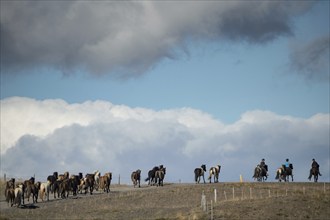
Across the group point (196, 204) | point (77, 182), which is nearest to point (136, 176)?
point (77, 182)

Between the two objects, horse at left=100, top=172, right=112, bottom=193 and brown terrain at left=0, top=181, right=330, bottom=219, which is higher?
horse at left=100, top=172, right=112, bottom=193

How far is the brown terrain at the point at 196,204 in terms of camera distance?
41.4 metres

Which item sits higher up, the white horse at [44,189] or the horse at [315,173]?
the horse at [315,173]

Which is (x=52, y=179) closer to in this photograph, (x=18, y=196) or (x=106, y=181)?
(x=106, y=181)

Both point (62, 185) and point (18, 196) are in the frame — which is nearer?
point (18, 196)

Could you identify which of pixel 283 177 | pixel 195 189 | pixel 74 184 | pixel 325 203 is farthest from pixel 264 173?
pixel 74 184

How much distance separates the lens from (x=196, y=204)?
156ft

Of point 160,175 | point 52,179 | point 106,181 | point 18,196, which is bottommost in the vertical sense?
point 18,196

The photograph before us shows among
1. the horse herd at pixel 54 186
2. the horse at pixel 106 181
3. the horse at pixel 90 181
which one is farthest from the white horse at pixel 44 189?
the horse at pixel 106 181

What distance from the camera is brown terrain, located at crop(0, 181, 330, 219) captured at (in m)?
41.4

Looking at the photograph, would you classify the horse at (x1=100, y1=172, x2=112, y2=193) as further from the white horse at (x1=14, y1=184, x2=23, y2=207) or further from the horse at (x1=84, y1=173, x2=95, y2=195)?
the white horse at (x1=14, y1=184, x2=23, y2=207)

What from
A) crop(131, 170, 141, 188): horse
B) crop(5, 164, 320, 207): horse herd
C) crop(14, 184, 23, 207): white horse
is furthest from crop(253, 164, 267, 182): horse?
crop(14, 184, 23, 207): white horse

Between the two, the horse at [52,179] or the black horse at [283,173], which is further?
the black horse at [283,173]

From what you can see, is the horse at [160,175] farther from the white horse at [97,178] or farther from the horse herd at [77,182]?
the white horse at [97,178]
